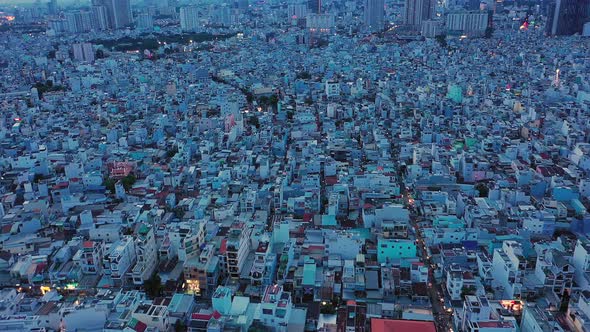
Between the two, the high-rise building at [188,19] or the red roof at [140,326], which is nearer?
the red roof at [140,326]

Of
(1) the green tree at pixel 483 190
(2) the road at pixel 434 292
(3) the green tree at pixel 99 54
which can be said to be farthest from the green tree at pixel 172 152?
(3) the green tree at pixel 99 54

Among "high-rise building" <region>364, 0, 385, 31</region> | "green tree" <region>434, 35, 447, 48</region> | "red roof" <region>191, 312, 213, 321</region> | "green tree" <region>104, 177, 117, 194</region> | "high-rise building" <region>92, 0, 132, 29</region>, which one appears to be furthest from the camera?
"high-rise building" <region>92, 0, 132, 29</region>

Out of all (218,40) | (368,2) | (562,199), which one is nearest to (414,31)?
(368,2)

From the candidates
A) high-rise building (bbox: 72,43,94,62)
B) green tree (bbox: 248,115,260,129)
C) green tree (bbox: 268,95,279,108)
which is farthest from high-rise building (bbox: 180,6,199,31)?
green tree (bbox: 248,115,260,129)

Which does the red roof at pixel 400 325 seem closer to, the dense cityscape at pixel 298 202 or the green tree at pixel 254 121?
the dense cityscape at pixel 298 202

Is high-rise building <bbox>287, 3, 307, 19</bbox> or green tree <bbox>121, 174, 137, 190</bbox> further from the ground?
high-rise building <bbox>287, 3, 307, 19</bbox>

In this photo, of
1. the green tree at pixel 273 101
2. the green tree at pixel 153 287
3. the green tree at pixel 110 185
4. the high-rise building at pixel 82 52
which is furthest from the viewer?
the high-rise building at pixel 82 52

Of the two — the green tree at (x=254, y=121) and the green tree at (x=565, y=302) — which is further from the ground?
the green tree at (x=254, y=121)

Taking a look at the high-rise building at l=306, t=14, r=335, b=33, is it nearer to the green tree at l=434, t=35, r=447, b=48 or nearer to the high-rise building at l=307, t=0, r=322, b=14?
the high-rise building at l=307, t=0, r=322, b=14
